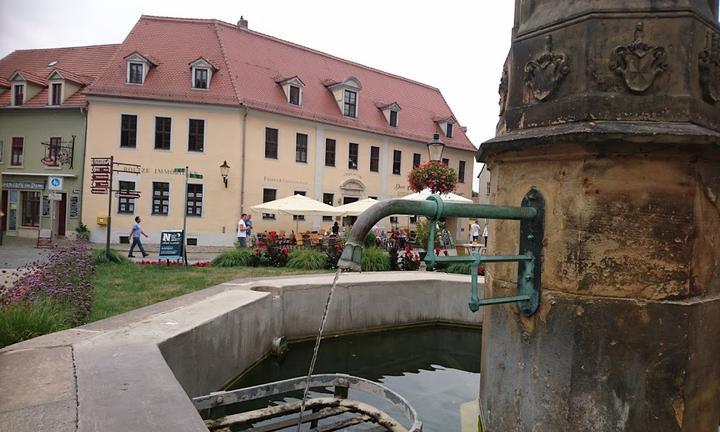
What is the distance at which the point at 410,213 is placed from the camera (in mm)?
2232

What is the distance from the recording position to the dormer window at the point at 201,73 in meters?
25.4

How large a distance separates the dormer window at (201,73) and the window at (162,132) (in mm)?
2267

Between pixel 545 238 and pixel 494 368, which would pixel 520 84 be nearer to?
pixel 545 238

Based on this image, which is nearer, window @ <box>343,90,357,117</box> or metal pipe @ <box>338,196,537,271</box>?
metal pipe @ <box>338,196,537,271</box>

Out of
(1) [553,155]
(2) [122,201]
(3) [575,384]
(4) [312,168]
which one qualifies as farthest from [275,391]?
(4) [312,168]

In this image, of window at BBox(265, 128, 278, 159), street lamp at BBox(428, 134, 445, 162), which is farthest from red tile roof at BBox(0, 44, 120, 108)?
street lamp at BBox(428, 134, 445, 162)

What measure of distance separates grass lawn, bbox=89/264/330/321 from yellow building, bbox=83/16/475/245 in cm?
976

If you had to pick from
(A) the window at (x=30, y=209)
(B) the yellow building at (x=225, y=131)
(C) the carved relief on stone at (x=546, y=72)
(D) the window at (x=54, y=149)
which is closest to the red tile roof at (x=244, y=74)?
(B) the yellow building at (x=225, y=131)

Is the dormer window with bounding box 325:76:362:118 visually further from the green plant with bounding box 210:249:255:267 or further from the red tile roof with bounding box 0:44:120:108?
the green plant with bounding box 210:249:255:267

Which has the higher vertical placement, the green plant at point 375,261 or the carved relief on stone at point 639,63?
the carved relief on stone at point 639,63

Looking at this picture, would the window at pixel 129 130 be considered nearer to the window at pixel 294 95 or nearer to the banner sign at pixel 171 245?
the window at pixel 294 95

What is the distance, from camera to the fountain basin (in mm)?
2828

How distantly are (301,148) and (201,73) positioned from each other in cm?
644

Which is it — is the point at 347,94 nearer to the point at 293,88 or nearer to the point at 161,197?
the point at 293,88
